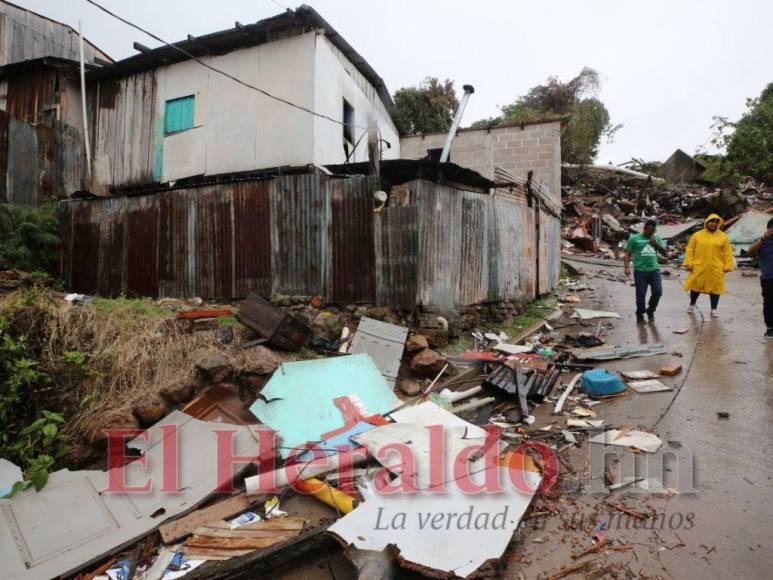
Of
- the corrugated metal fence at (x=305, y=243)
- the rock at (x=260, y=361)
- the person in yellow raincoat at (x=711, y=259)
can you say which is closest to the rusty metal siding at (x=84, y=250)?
the corrugated metal fence at (x=305, y=243)

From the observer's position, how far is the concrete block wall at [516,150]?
1177cm

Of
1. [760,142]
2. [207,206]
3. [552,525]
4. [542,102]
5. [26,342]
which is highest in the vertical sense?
[542,102]

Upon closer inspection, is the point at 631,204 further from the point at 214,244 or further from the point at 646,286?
the point at 214,244

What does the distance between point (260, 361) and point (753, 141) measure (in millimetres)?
22915

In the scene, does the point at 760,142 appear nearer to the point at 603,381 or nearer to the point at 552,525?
the point at 603,381

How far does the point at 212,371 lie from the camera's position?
4.57 meters

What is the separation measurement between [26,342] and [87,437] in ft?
3.76

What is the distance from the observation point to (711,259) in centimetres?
671

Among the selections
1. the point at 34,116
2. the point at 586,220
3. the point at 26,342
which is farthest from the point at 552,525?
the point at 586,220

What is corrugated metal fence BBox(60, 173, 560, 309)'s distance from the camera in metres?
6.24

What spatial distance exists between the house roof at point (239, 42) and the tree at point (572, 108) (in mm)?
13744

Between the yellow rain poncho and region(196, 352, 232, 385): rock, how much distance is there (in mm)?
7135

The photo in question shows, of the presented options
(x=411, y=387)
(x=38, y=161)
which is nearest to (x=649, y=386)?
(x=411, y=387)

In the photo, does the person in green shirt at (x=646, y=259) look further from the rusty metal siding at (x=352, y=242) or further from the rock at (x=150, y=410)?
the rock at (x=150, y=410)
